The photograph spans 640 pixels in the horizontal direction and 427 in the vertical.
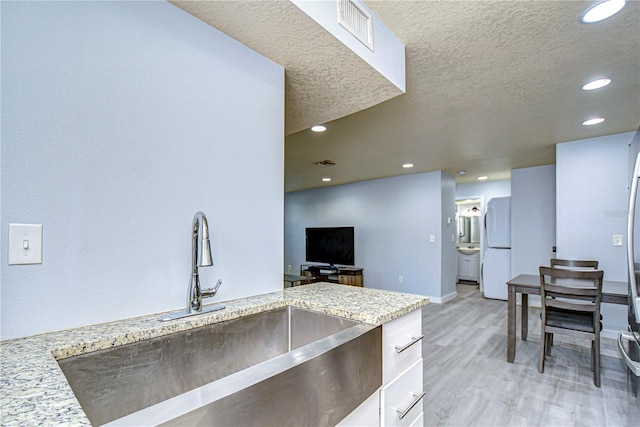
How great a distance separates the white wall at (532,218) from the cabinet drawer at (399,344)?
4444 mm

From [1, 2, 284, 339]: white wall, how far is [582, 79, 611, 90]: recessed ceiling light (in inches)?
89.8

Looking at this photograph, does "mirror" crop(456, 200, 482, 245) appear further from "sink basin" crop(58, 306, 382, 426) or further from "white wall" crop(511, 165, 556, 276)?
"sink basin" crop(58, 306, 382, 426)

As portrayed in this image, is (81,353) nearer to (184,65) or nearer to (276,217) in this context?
(276,217)

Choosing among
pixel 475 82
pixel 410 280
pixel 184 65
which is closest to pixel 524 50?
pixel 475 82

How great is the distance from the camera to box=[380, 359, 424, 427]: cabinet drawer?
1.09 meters

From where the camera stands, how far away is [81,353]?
2.66 feet

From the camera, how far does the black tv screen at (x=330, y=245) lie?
6055 mm

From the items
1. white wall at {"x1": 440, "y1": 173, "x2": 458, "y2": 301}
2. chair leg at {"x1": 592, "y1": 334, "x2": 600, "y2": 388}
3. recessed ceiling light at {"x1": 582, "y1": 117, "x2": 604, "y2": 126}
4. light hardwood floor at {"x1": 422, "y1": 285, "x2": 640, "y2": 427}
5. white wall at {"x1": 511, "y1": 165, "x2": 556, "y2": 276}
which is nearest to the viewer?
light hardwood floor at {"x1": 422, "y1": 285, "x2": 640, "y2": 427}

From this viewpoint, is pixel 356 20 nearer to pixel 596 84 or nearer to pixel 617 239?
pixel 596 84

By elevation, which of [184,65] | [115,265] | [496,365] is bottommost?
[496,365]

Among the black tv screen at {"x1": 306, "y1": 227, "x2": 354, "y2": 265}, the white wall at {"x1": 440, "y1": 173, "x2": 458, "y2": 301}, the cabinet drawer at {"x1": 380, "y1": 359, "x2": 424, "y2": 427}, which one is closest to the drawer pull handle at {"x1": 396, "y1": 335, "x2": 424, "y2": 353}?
the cabinet drawer at {"x1": 380, "y1": 359, "x2": 424, "y2": 427}

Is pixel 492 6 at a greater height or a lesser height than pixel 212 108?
greater

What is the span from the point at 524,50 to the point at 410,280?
14.0 ft

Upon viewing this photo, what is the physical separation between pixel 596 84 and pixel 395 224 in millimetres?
3709
